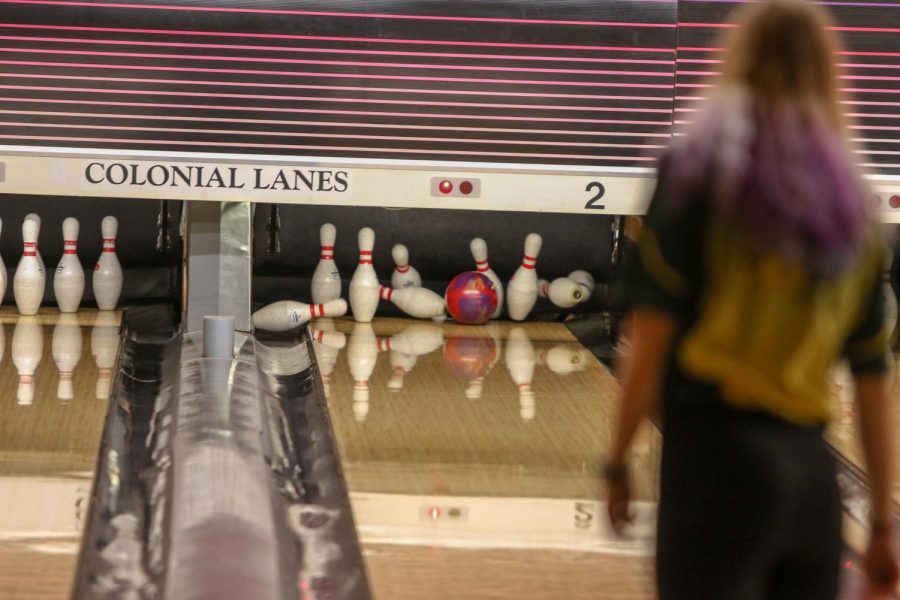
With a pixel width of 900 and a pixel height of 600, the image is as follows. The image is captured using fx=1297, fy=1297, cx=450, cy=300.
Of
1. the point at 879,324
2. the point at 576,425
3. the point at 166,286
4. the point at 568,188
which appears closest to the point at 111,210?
the point at 166,286

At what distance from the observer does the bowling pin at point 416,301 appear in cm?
481

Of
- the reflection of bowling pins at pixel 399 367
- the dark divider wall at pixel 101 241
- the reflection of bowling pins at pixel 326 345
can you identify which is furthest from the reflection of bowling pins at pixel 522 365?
the dark divider wall at pixel 101 241

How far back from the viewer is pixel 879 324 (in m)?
1.41

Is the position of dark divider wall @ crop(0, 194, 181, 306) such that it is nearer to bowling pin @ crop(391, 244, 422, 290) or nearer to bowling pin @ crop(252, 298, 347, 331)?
bowling pin @ crop(252, 298, 347, 331)

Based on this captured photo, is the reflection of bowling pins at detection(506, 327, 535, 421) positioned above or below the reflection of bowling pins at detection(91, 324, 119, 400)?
below

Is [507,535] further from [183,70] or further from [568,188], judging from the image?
[183,70]

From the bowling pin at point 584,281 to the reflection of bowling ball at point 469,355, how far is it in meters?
0.58

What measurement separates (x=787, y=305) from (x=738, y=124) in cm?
19

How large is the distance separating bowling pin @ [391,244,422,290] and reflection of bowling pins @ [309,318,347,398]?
12.2 inches

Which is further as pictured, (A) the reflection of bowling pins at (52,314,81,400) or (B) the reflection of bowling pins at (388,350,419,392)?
(B) the reflection of bowling pins at (388,350,419,392)

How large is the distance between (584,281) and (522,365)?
97 centimetres

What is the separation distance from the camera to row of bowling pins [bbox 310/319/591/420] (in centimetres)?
377

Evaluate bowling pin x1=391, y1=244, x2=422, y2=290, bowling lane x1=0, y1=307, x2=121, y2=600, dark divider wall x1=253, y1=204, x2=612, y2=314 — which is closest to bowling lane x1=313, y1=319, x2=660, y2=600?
bowling pin x1=391, y1=244, x2=422, y2=290

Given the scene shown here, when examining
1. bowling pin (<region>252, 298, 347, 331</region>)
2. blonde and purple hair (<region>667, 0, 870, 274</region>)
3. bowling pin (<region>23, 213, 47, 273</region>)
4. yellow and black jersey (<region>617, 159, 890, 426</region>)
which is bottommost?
bowling pin (<region>252, 298, 347, 331</region>)
